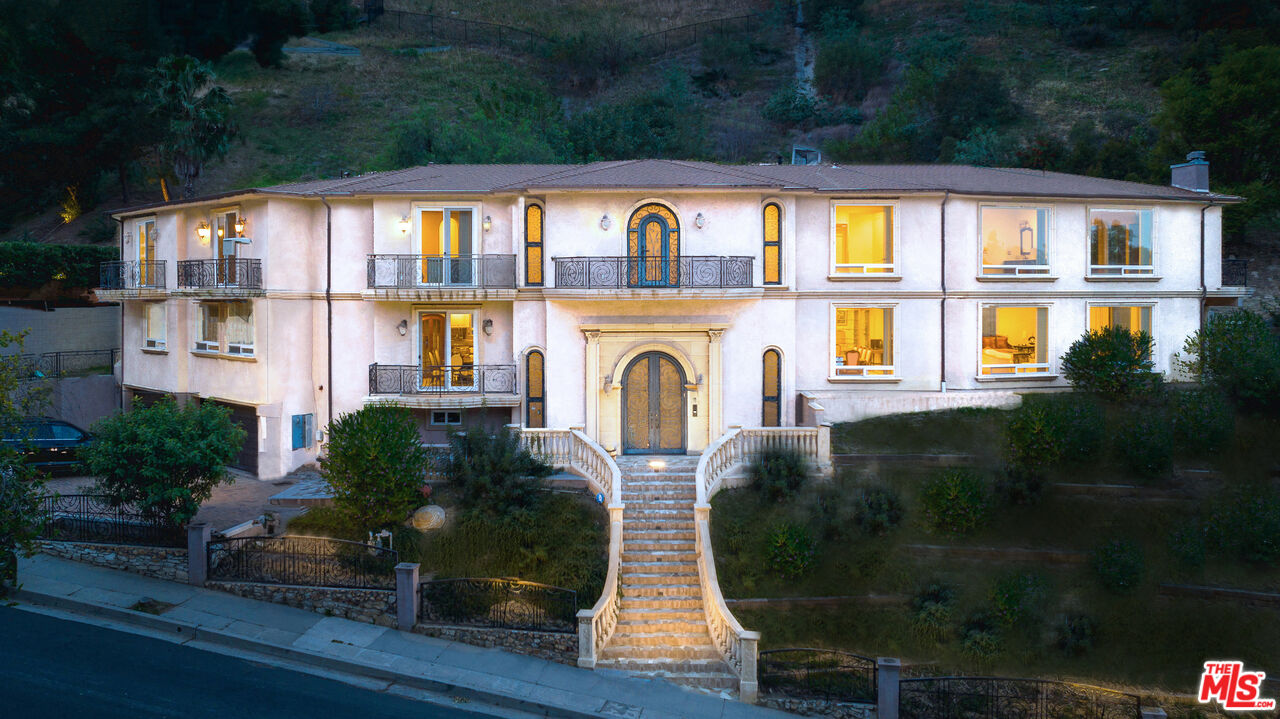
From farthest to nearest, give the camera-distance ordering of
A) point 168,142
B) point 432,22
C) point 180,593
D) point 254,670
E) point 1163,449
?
1. point 432,22
2. point 168,142
3. point 1163,449
4. point 180,593
5. point 254,670

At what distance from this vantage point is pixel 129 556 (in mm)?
16219

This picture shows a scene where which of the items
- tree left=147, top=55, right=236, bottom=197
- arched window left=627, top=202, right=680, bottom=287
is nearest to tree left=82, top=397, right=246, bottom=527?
arched window left=627, top=202, right=680, bottom=287

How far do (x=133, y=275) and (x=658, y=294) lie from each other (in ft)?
58.6

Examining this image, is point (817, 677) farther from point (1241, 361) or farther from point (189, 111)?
point (189, 111)

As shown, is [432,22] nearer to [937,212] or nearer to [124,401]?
[124,401]

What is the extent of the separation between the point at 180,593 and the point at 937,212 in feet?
67.5

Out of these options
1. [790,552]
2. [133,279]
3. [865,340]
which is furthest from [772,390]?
[133,279]

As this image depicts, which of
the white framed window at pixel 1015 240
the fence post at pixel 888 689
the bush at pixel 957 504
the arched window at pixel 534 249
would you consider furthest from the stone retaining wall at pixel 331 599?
the white framed window at pixel 1015 240

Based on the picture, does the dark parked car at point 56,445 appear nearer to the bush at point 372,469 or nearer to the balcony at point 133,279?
the balcony at point 133,279

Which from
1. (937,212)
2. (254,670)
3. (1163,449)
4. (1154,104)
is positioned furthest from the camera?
(1154,104)

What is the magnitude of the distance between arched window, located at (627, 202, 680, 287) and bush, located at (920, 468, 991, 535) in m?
8.22

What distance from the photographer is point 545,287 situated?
20.3 meters

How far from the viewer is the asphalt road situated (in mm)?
11312

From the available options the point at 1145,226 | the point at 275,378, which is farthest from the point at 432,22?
the point at 1145,226
